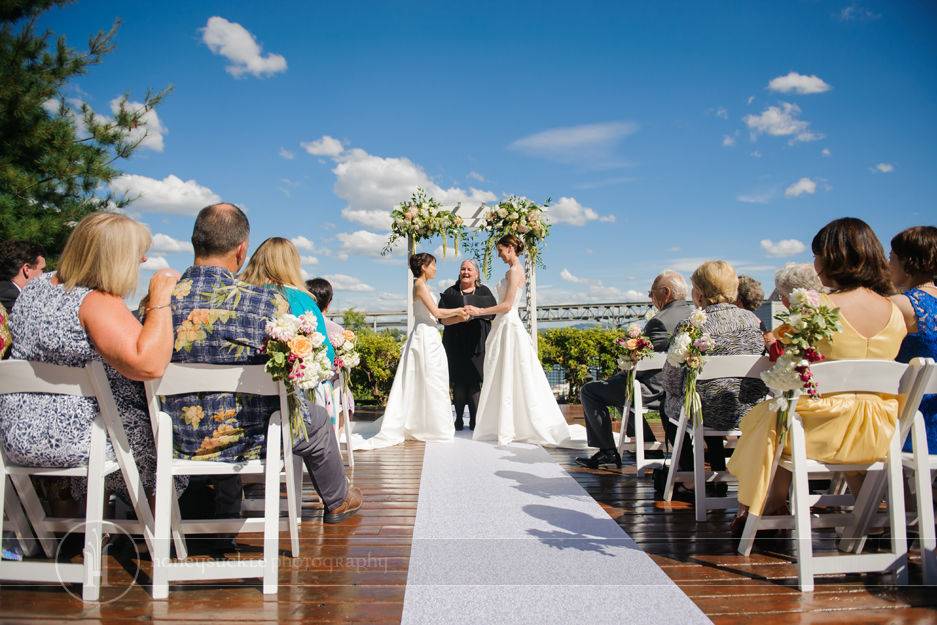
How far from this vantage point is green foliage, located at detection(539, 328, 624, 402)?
9430mm

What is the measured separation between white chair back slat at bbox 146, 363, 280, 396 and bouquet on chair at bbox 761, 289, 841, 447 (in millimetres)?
2284

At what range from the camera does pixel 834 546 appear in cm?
313

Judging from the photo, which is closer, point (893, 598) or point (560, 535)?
point (893, 598)

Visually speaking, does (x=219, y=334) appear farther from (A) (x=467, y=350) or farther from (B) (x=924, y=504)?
(A) (x=467, y=350)

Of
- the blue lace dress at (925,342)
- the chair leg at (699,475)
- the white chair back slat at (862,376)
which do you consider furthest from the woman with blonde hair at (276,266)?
the blue lace dress at (925,342)

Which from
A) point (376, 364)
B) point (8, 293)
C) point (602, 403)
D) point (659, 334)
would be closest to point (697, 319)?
point (659, 334)

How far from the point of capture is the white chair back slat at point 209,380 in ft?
8.32

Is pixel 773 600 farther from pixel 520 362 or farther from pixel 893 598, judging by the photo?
pixel 520 362

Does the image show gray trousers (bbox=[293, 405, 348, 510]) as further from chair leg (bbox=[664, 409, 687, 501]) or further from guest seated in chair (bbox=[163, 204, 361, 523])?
chair leg (bbox=[664, 409, 687, 501])

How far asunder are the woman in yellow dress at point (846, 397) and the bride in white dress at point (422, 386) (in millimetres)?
3653

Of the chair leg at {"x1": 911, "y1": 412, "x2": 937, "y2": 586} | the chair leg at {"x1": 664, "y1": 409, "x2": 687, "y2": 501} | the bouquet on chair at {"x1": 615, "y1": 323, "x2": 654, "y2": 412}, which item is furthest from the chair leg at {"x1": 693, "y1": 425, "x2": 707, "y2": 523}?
the chair leg at {"x1": 911, "y1": 412, "x2": 937, "y2": 586}

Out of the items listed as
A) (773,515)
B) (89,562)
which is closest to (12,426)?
(89,562)

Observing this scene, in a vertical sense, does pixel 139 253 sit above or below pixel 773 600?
above

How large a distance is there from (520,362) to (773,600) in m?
3.86
